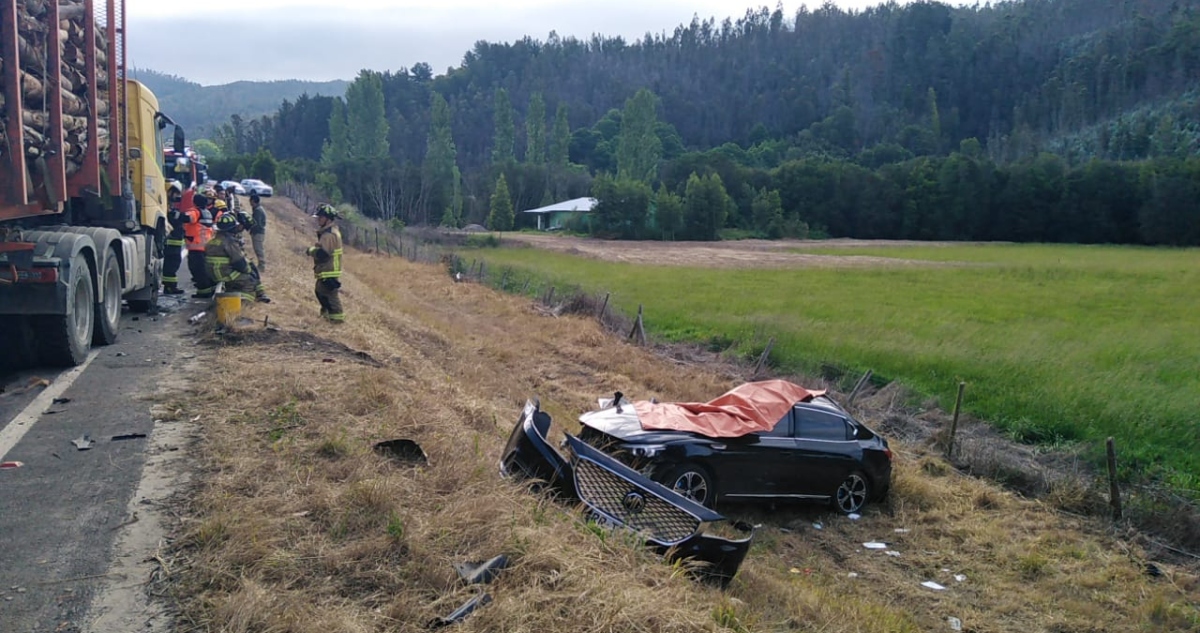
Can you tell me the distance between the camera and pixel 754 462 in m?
10.1

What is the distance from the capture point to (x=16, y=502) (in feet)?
18.0

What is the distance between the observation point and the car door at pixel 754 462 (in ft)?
32.5

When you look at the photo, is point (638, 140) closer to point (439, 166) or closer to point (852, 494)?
point (439, 166)

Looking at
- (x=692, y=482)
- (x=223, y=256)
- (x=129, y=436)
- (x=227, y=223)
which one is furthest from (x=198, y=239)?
(x=692, y=482)

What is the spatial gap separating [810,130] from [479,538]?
5404 inches

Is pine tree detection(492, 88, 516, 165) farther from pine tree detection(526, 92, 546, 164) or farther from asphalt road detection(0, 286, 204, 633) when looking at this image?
asphalt road detection(0, 286, 204, 633)

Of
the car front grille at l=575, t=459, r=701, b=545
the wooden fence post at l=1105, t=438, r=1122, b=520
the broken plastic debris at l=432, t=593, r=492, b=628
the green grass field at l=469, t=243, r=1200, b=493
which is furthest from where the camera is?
the green grass field at l=469, t=243, r=1200, b=493

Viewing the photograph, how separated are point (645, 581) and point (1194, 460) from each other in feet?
36.4

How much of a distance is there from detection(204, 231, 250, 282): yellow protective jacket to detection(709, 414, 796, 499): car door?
7129 millimetres

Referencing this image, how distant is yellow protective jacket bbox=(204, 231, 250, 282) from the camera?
12.5m

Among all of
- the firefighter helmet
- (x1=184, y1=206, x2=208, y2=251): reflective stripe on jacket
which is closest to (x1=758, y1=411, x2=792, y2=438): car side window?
the firefighter helmet

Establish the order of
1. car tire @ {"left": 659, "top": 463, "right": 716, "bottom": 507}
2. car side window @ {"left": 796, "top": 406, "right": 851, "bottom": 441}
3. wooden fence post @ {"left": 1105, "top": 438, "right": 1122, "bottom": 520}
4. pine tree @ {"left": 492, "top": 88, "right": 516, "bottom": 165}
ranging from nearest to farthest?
1. car tire @ {"left": 659, "top": 463, "right": 716, "bottom": 507}
2. car side window @ {"left": 796, "top": 406, "right": 851, "bottom": 441}
3. wooden fence post @ {"left": 1105, "top": 438, "right": 1122, "bottom": 520}
4. pine tree @ {"left": 492, "top": 88, "right": 516, "bottom": 165}

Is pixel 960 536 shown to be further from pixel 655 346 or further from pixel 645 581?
pixel 655 346

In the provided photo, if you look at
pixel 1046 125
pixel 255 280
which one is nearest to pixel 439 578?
pixel 255 280
